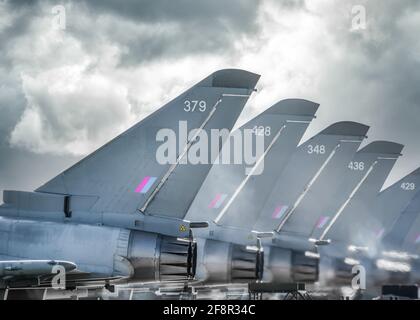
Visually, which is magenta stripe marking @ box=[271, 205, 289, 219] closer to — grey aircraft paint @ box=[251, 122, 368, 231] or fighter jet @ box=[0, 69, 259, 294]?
grey aircraft paint @ box=[251, 122, 368, 231]

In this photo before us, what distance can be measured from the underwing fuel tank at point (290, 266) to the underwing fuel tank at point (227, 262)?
2.91 meters

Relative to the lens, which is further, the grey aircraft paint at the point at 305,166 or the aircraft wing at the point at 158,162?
the grey aircraft paint at the point at 305,166

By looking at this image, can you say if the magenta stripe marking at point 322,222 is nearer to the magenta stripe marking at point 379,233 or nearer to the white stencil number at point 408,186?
the magenta stripe marking at point 379,233

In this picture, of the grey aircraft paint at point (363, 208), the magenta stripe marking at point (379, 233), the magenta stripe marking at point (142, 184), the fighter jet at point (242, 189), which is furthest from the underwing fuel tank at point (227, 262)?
the magenta stripe marking at point (379, 233)

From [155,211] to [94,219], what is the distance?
1.49 meters

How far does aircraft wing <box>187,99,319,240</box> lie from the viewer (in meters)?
22.4

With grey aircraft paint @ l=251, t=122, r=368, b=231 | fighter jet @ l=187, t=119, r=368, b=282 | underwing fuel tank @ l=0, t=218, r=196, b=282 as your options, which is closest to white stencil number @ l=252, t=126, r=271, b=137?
fighter jet @ l=187, t=119, r=368, b=282

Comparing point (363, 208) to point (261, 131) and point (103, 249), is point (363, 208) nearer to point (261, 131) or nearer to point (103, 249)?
point (261, 131)

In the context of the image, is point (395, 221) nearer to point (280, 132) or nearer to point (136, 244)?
point (280, 132)

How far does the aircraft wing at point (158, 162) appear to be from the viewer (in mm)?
17469

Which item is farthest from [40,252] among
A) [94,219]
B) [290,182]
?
[290,182]

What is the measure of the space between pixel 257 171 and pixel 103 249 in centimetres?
774

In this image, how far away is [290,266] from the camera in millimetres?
23672

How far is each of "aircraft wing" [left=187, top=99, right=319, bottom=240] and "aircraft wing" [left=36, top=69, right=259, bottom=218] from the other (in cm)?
375
